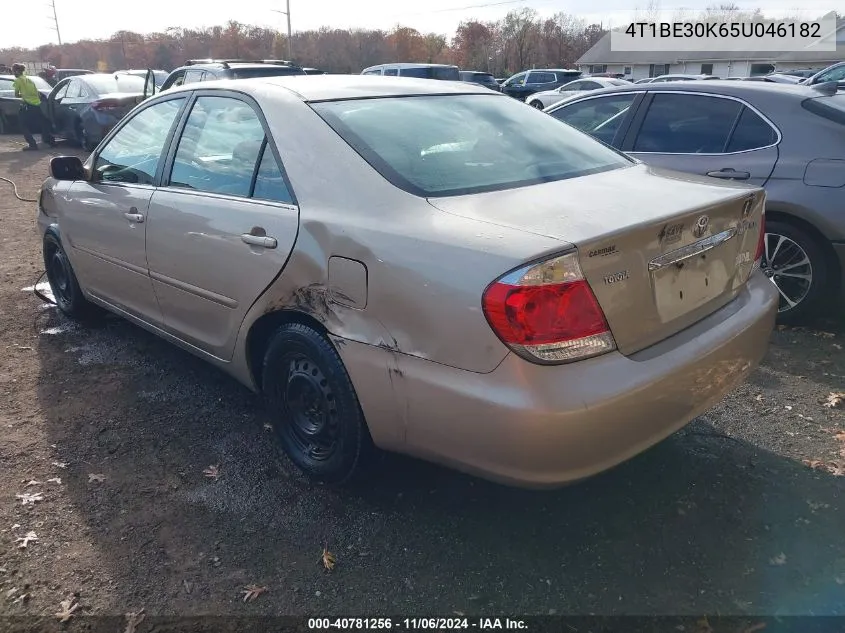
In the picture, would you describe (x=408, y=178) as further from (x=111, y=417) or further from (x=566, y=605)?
(x=111, y=417)

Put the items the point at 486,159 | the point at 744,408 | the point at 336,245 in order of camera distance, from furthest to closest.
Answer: the point at 744,408
the point at 486,159
the point at 336,245

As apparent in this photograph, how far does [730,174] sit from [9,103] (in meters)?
17.9

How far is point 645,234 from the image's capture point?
222 cm

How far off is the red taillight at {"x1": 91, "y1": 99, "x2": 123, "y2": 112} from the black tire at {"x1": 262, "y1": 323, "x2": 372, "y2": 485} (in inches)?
471

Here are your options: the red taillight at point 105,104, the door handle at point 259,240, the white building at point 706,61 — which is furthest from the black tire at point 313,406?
→ the white building at point 706,61

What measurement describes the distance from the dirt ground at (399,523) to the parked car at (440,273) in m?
0.36

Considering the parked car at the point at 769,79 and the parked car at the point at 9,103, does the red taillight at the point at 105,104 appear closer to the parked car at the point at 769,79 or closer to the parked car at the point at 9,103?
the parked car at the point at 9,103

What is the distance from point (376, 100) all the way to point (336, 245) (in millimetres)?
947

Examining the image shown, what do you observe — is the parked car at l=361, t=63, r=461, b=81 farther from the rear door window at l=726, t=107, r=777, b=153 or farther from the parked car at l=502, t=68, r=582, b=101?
the rear door window at l=726, t=107, r=777, b=153

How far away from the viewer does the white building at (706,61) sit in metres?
47.8

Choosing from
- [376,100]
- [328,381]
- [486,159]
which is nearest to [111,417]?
[328,381]

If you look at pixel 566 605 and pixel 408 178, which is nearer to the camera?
Answer: pixel 566 605

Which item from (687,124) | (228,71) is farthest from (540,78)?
(687,124)

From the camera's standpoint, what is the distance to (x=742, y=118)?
15.2ft
